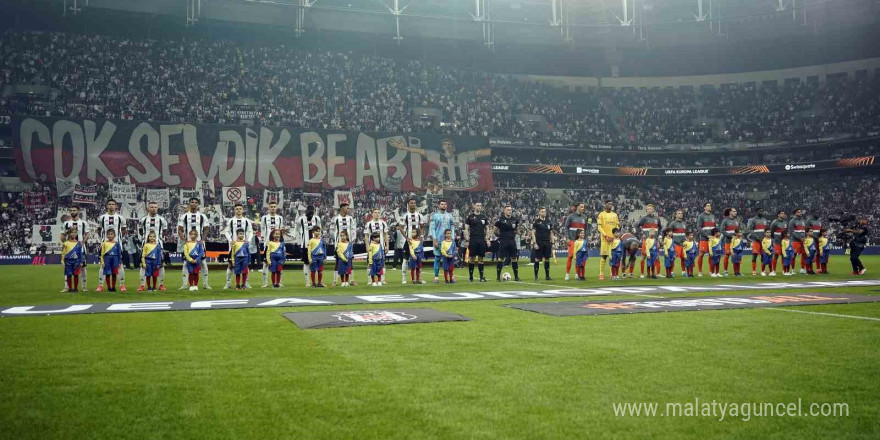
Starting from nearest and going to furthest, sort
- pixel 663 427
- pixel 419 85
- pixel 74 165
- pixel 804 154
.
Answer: pixel 663 427, pixel 74 165, pixel 419 85, pixel 804 154

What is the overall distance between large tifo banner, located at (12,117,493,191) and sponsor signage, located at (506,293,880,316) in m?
31.7

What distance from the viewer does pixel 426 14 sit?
5316 centimetres

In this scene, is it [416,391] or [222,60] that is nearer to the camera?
[416,391]

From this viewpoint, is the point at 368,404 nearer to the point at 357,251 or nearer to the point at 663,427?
the point at 663,427

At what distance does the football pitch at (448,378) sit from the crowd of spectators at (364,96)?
117 feet

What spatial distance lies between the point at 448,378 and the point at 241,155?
121ft

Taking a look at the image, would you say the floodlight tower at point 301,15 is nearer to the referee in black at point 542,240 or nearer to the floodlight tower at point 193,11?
the floodlight tower at point 193,11

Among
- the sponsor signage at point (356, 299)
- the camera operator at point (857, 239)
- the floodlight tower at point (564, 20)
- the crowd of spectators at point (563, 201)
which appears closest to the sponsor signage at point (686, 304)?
the sponsor signage at point (356, 299)

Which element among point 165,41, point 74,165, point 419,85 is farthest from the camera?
point 419,85

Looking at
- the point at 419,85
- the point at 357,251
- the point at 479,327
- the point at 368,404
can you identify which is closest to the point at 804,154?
the point at 419,85

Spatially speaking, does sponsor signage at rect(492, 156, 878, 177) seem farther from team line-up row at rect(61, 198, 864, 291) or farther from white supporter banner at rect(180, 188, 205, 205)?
team line-up row at rect(61, 198, 864, 291)

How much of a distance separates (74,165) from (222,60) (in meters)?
13.6

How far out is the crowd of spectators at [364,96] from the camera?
40938mm

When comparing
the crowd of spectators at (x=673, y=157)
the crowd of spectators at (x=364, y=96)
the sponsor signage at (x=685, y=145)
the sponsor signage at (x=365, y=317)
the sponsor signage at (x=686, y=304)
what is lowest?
the sponsor signage at (x=686, y=304)
